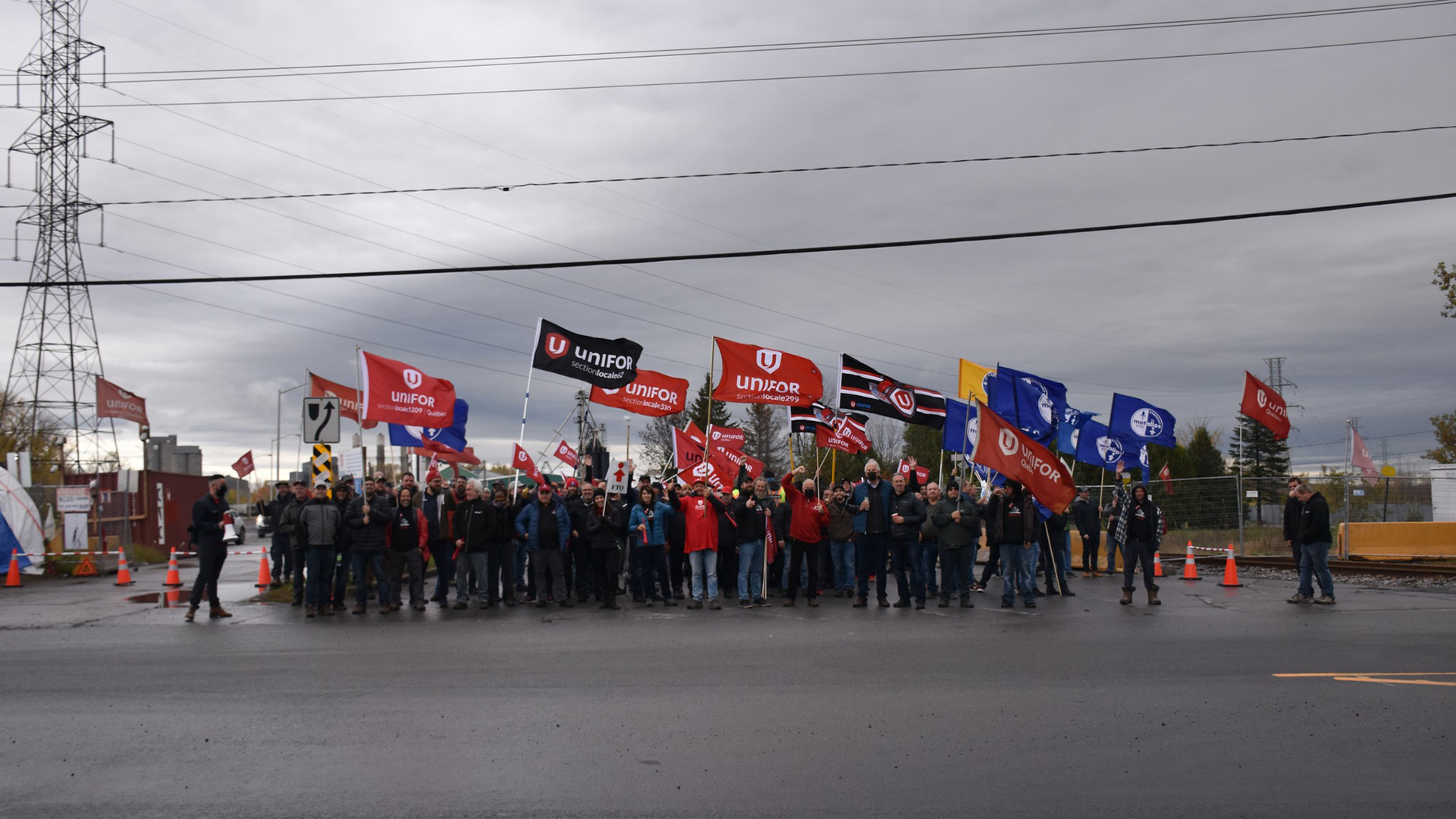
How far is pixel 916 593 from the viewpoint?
15391 millimetres

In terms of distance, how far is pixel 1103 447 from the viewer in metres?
25.1

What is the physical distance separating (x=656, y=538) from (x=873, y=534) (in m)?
3.35

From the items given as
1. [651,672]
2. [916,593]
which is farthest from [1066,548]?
[651,672]

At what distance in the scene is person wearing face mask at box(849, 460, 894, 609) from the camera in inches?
623

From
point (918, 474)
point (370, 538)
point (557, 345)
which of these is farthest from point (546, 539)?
point (918, 474)

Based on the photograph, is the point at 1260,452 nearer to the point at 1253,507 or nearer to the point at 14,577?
the point at 1253,507

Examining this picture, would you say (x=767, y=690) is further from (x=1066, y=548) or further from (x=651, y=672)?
(x=1066, y=548)

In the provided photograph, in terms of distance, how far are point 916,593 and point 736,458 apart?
952 cm

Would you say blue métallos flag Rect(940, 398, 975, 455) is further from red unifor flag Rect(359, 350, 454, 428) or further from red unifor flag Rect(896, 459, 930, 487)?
red unifor flag Rect(359, 350, 454, 428)

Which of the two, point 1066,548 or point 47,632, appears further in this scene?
point 1066,548

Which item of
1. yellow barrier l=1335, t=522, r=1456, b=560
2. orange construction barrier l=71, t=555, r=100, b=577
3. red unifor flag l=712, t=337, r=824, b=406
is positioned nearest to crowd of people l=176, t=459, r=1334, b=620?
red unifor flag l=712, t=337, r=824, b=406

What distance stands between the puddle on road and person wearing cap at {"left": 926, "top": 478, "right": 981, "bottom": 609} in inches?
464

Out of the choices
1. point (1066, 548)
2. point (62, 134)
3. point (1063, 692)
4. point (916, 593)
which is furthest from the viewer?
point (62, 134)

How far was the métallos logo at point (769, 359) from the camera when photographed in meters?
21.3
